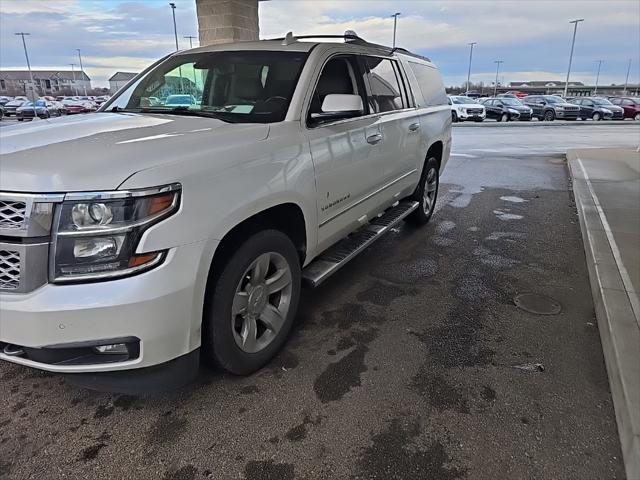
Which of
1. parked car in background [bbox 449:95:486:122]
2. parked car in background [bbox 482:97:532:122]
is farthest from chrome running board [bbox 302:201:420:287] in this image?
parked car in background [bbox 482:97:532:122]

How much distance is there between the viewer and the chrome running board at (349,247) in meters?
3.47

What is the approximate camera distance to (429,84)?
19.4 ft

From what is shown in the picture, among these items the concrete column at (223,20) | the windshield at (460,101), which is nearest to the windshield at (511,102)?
the windshield at (460,101)

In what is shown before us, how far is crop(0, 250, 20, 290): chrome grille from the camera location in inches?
78.7

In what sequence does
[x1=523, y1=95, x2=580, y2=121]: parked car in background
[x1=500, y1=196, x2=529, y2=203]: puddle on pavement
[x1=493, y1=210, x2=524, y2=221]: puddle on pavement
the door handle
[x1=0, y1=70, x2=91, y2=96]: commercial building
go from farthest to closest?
A: [x1=0, y1=70, x2=91, y2=96]: commercial building < [x1=523, y1=95, x2=580, y2=121]: parked car in background < [x1=500, y1=196, x2=529, y2=203]: puddle on pavement < [x1=493, y1=210, x2=524, y2=221]: puddle on pavement < the door handle

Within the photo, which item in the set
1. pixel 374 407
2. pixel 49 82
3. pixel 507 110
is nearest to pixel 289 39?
A: pixel 374 407

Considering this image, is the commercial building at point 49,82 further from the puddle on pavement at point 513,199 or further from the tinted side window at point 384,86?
the tinted side window at point 384,86

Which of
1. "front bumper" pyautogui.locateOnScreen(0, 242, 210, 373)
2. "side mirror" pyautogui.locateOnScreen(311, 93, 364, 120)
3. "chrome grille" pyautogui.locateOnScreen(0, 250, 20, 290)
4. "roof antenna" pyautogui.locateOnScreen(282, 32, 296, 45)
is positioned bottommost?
"front bumper" pyautogui.locateOnScreen(0, 242, 210, 373)

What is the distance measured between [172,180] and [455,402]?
1.95 m

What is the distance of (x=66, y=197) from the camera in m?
1.95

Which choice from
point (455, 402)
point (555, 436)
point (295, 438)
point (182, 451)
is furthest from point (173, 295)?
point (555, 436)

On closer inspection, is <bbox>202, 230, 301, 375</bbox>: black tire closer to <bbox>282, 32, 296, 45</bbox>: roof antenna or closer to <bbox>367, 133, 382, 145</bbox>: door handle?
<bbox>367, 133, 382, 145</bbox>: door handle

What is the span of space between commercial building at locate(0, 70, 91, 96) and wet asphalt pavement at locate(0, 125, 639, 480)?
93765 millimetres

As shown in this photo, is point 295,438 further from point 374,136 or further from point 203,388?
point 374,136
